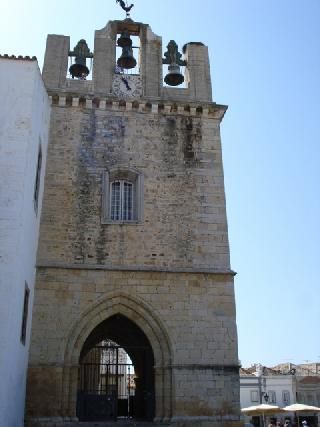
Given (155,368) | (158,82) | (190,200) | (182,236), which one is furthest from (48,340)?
(158,82)

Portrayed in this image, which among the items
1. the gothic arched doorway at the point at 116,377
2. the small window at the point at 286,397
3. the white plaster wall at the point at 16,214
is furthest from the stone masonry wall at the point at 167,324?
the small window at the point at 286,397

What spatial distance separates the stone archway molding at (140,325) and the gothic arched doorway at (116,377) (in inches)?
32.3

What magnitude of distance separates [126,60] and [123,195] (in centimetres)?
408

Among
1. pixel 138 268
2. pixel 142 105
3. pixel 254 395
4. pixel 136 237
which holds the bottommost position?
pixel 254 395

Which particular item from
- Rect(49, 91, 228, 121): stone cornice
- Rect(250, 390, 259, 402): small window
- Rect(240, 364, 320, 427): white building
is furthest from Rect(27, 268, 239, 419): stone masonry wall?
Rect(250, 390, 259, 402): small window

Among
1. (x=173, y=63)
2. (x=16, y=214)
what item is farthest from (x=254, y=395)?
(x=16, y=214)

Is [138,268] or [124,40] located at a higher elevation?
[124,40]

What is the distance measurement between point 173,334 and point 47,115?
252 inches

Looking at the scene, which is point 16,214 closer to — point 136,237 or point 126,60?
point 136,237

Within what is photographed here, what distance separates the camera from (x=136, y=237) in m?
12.8

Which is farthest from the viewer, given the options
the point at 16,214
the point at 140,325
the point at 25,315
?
the point at 140,325

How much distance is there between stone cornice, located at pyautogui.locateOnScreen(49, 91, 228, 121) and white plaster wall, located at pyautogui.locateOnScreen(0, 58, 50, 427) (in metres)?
1.50

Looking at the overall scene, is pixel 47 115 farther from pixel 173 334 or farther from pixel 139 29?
pixel 173 334

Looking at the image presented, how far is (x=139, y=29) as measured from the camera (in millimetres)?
15688
